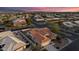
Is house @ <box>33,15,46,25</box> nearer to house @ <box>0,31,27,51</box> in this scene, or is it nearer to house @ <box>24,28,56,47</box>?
house @ <box>24,28,56,47</box>

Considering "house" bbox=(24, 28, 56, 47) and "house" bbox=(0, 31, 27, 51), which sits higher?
"house" bbox=(24, 28, 56, 47)

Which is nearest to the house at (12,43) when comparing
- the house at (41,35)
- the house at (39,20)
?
the house at (41,35)

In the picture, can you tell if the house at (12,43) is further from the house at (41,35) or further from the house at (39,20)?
the house at (39,20)

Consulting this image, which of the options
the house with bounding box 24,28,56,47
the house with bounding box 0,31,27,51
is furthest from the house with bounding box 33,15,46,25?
the house with bounding box 0,31,27,51

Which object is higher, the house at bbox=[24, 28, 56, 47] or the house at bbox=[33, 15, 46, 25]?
the house at bbox=[33, 15, 46, 25]

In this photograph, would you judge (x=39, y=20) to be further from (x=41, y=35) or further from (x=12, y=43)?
(x=12, y=43)

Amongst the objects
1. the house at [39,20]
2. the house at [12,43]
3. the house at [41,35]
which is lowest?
the house at [12,43]

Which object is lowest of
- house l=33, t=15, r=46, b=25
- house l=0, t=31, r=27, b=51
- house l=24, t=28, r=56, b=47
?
house l=0, t=31, r=27, b=51
